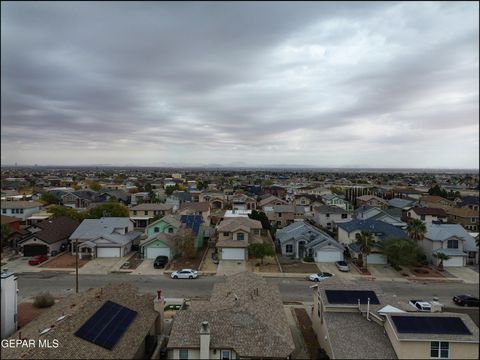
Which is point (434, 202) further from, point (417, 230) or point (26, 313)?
point (26, 313)

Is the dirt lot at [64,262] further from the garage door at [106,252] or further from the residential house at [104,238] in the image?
the garage door at [106,252]

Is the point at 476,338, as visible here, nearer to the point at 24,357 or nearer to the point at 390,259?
the point at 24,357

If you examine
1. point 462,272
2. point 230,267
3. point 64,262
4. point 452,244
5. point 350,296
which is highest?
point 350,296

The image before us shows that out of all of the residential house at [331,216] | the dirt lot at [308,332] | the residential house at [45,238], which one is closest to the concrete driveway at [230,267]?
the dirt lot at [308,332]

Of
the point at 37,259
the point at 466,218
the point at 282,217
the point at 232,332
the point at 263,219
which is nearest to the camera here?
the point at 232,332

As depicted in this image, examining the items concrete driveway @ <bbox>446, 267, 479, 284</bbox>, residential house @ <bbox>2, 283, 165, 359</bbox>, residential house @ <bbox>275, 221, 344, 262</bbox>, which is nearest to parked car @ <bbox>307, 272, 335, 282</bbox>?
residential house @ <bbox>275, 221, 344, 262</bbox>

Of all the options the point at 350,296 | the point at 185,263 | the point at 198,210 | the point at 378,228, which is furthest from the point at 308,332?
the point at 198,210

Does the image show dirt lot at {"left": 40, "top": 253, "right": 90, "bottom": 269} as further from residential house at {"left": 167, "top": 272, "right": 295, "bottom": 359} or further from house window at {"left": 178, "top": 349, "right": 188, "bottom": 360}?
house window at {"left": 178, "top": 349, "right": 188, "bottom": 360}
